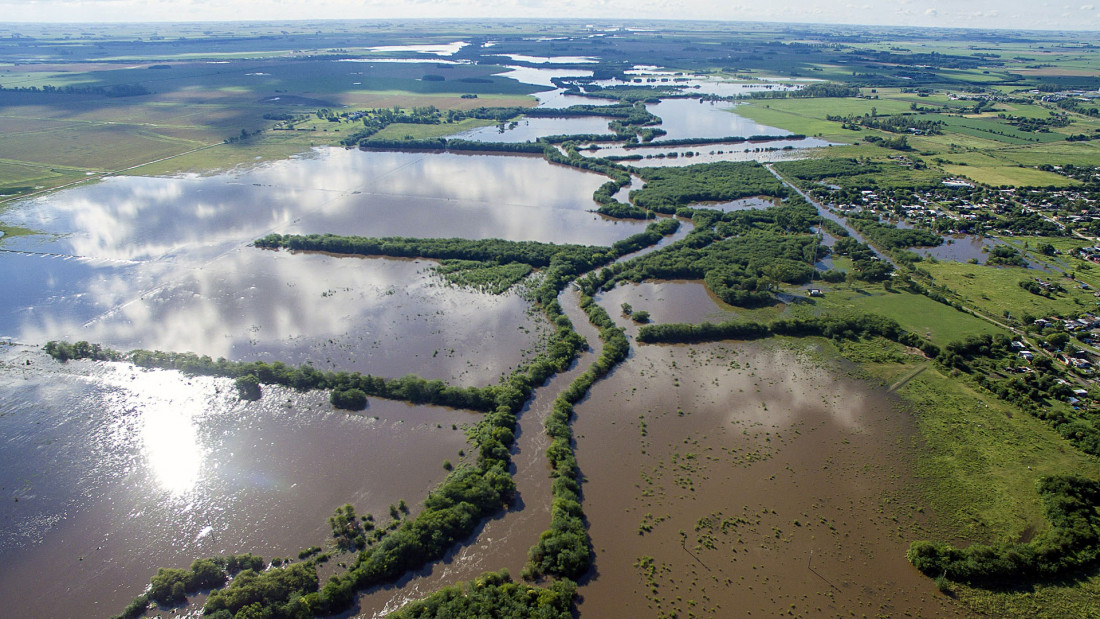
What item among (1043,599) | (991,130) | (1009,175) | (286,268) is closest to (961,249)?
(1009,175)

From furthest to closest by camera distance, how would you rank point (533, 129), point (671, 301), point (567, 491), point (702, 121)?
point (702, 121), point (533, 129), point (671, 301), point (567, 491)

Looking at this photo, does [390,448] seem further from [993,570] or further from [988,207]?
[988,207]

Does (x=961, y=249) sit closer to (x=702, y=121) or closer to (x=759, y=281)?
(x=759, y=281)

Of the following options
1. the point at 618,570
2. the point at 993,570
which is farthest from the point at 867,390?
the point at 618,570

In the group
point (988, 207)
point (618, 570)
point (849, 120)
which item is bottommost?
point (618, 570)

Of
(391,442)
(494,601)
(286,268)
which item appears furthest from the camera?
(286,268)

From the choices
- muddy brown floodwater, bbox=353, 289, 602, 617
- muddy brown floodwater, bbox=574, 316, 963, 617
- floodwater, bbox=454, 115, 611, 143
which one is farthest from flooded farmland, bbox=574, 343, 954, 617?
floodwater, bbox=454, 115, 611, 143

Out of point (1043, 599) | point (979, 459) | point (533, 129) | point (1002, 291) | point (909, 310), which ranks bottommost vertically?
point (1043, 599)

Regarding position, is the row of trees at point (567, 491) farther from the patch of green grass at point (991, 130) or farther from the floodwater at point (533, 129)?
the patch of green grass at point (991, 130)
